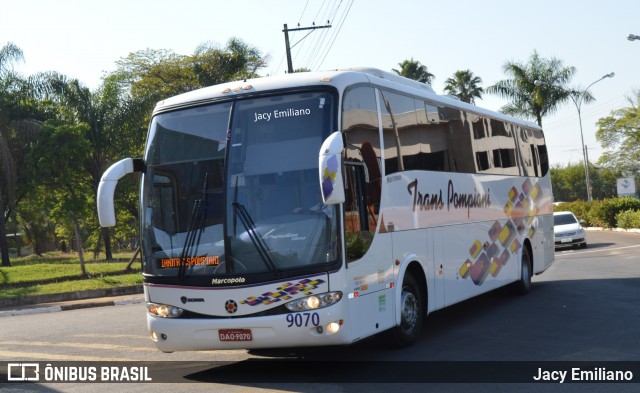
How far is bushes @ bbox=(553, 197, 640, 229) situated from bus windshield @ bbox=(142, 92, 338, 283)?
38271 millimetres

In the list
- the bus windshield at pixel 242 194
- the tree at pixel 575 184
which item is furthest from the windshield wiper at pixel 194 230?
the tree at pixel 575 184

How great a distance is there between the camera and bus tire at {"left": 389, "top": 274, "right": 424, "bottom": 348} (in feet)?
34.5

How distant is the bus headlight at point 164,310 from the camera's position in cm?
920

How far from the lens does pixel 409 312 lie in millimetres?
10883

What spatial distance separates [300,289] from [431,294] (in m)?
3.39

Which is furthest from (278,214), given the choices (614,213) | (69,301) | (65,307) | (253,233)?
(614,213)

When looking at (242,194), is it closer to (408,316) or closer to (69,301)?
(408,316)

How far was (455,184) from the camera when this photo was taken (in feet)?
42.6

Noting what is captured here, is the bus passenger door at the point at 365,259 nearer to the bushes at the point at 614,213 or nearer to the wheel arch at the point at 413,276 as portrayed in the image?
the wheel arch at the point at 413,276

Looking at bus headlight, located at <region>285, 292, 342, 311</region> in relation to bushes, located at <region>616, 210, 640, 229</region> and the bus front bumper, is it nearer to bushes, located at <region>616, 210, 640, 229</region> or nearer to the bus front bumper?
the bus front bumper

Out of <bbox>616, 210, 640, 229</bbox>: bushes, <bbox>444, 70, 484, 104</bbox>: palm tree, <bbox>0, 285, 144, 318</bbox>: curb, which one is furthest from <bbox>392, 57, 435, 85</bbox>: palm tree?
<bbox>0, 285, 144, 318</bbox>: curb

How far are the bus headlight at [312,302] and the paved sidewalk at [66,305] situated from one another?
13107mm

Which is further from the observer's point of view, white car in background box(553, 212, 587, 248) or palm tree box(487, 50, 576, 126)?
palm tree box(487, 50, 576, 126)

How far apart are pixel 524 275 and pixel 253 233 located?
919 cm
